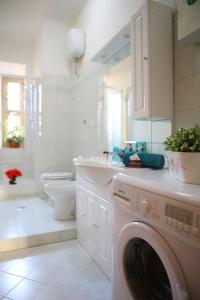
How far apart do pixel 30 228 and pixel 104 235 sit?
1004 millimetres

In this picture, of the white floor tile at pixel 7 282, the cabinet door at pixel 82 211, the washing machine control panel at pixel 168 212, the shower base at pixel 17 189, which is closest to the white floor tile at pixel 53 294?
the white floor tile at pixel 7 282

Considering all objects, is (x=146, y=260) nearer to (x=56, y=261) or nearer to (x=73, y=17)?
(x=56, y=261)

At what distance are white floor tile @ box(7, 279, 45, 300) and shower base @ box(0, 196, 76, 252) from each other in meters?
0.51

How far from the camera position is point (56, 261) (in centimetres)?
183

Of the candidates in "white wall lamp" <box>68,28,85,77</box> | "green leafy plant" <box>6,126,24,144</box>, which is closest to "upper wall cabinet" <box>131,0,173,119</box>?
"white wall lamp" <box>68,28,85,77</box>

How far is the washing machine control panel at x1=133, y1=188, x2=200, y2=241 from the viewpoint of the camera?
0.67 meters

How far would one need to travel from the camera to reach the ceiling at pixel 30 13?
294 cm

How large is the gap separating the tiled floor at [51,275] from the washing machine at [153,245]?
50 centimetres

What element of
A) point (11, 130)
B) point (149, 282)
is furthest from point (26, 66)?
point (149, 282)

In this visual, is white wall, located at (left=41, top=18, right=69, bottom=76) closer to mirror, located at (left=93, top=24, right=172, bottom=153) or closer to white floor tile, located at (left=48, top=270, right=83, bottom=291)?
mirror, located at (left=93, top=24, right=172, bottom=153)

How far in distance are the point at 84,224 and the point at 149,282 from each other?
1.06m

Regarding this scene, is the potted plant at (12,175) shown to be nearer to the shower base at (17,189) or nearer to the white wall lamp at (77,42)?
the shower base at (17,189)

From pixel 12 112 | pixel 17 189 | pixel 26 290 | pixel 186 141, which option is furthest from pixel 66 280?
pixel 12 112

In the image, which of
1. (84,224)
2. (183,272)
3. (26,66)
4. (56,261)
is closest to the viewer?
(183,272)
